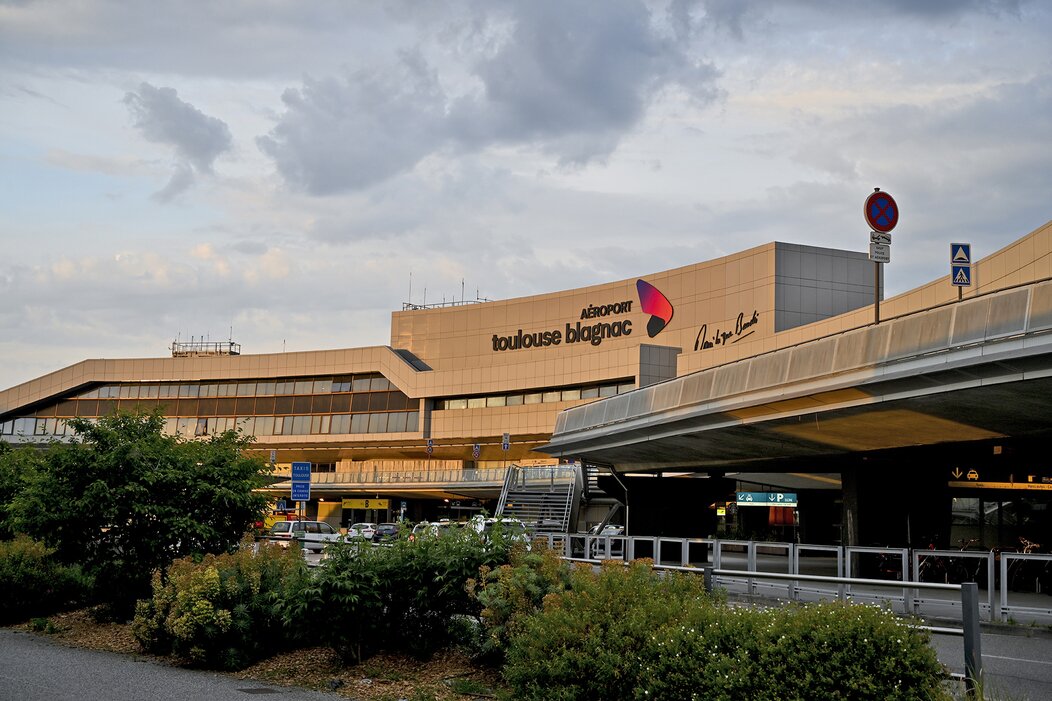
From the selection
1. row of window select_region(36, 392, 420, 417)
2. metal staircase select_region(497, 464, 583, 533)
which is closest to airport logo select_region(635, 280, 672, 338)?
row of window select_region(36, 392, 420, 417)

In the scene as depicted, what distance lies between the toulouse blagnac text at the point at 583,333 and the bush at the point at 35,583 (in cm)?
5814

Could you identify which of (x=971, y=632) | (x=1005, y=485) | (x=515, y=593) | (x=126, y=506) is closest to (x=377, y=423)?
(x=1005, y=485)

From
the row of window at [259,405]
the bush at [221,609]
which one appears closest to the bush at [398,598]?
the bush at [221,609]

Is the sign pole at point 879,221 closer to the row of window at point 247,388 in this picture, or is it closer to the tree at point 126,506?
the tree at point 126,506

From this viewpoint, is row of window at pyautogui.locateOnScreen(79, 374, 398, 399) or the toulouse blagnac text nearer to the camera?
the toulouse blagnac text

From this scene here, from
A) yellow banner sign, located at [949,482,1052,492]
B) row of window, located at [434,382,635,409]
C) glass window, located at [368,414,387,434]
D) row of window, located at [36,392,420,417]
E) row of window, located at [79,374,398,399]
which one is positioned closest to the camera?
yellow banner sign, located at [949,482,1052,492]

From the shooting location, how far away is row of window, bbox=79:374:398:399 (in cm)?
8831

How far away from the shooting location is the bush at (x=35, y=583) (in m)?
19.2

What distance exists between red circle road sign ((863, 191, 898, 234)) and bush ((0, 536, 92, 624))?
53.6 feet

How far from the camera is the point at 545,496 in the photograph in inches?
1656

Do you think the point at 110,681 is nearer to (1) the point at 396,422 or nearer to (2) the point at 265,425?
(1) the point at 396,422

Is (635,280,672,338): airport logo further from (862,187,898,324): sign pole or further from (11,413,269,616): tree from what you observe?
(11,413,269,616): tree

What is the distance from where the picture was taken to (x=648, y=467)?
1576 inches

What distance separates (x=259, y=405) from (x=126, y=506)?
75.2m
